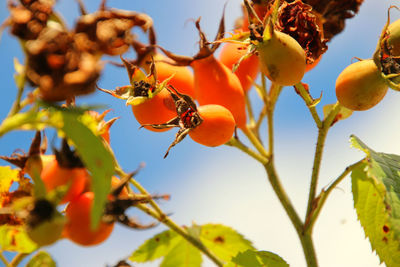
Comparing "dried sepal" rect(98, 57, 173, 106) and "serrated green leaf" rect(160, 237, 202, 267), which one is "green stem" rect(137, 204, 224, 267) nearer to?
"serrated green leaf" rect(160, 237, 202, 267)

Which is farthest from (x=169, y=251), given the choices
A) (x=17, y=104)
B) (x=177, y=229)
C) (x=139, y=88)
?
(x=17, y=104)

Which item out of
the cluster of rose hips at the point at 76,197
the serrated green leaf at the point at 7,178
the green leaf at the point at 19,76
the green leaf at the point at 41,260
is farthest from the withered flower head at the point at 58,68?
the green leaf at the point at 41,260

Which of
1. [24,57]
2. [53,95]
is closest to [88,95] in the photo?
[53,95]

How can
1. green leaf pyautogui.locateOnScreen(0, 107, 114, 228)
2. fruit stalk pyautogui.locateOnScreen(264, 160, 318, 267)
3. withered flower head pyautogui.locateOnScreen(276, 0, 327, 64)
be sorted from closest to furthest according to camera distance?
green leaf pyautogui.locateOnScreen(0, 107, 114, 228), withered flower head pyautogui.locateOnScreen(276, 0, 327, 64), fruit stalk pyautogui.locateOnScreen(264, 160, 318, 267)

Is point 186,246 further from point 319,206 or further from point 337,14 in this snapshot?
point 337,14

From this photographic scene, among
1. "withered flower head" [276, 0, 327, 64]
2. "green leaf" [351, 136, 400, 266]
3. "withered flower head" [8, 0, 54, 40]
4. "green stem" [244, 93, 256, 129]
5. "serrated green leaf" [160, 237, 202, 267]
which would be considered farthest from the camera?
"green stem" [244, 93, 256, 129]

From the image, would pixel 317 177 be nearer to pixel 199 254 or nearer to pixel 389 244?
pixel 389 244

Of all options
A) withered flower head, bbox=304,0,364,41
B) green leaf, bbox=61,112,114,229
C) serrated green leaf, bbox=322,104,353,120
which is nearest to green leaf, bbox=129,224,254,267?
serrated green leaf, bbox=322,104,353,120
